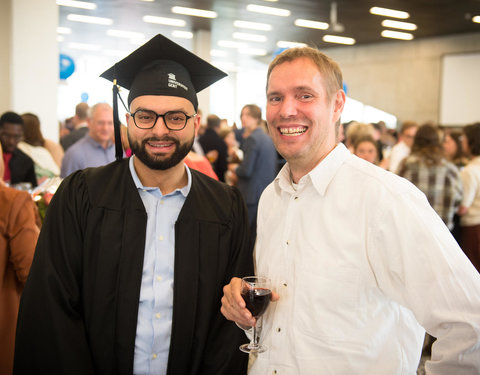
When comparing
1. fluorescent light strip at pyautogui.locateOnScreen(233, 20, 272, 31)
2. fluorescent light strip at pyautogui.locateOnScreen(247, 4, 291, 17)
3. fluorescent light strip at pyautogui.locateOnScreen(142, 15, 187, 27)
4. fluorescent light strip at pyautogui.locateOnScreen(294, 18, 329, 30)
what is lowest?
fluorescent light strip at pyautogui.locateOnScreen(247, 4, 291, 17)

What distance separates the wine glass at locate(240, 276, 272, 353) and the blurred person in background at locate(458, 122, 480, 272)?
3638 millimetres

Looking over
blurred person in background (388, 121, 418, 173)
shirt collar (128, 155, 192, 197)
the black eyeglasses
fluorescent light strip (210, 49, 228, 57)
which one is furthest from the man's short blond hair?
fluorescent light strip (210, 49, 228, 57)

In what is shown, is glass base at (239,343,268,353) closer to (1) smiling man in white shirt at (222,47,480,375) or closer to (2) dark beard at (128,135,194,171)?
(1) smiling man in white shirt at (222,47,480,375)

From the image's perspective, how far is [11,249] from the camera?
2.39 m

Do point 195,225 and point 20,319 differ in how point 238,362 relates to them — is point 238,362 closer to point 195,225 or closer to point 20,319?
point 195,225

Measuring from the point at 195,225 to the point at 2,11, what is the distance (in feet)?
23.4

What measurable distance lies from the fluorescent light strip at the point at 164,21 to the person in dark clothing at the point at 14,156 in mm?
9168

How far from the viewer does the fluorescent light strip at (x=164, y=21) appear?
13227 millimetres

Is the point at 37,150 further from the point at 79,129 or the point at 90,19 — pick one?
the point at 90,19

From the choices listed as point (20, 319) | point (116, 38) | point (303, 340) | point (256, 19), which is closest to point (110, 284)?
point (20, 319)

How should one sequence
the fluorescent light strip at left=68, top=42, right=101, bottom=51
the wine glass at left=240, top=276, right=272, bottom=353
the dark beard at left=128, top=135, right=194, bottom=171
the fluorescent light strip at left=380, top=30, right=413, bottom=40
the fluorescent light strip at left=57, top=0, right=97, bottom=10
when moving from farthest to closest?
A: the fluorescent light strip at left=68, top=42, right=101, bottom=51, the fluorescent light strip at left=380, top=30, right=413, bottom=40, the fluorescent light strip at left=57, top=0, right=97, bottom=10, the dark beard at left=128, top=135, right=194, bottom=171, the wine glass at left=240, top=276, right=272, bottom=353

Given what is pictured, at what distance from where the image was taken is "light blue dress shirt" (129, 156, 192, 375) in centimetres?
194

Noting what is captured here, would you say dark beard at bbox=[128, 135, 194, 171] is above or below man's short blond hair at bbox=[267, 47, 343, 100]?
below

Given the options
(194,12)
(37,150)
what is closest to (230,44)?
(194,12)
